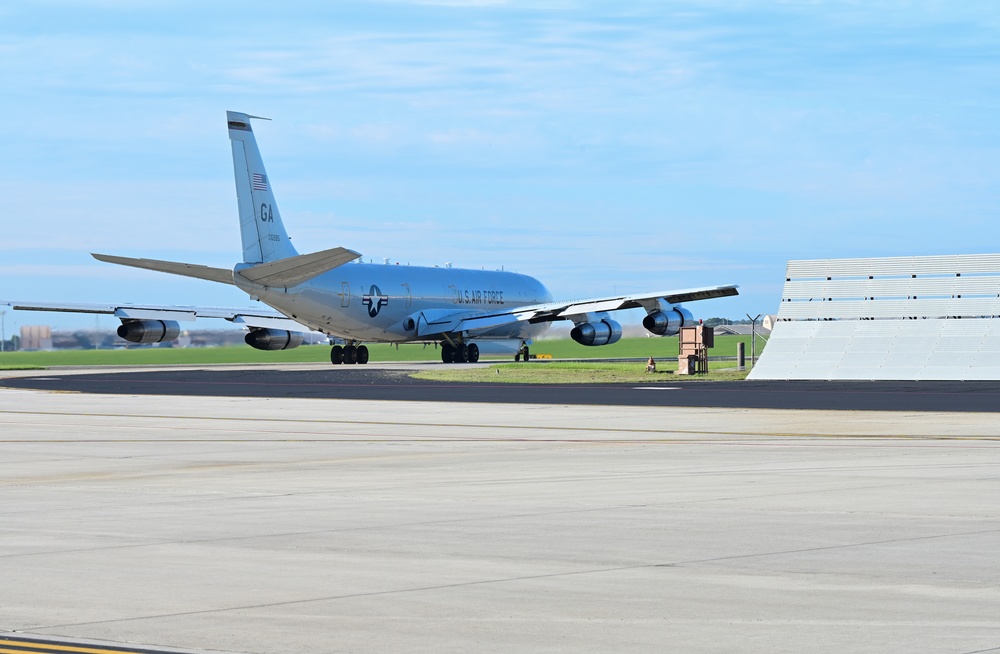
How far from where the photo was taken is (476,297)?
74875mm

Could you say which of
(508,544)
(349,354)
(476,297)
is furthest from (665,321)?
(508,544)

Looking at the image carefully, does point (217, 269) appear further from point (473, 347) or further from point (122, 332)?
point (473, 347)

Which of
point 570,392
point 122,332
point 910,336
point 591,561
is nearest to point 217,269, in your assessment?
point 122,332

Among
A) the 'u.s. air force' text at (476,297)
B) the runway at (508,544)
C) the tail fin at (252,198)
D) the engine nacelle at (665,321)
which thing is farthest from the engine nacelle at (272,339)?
the runway at (508,544)

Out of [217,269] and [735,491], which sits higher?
[217,269]

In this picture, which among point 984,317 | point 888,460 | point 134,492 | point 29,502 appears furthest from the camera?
point 984,317

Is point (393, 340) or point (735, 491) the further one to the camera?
point (393, 340)

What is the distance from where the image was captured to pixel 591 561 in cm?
1008

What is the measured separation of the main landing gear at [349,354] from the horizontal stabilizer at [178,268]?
38.4 ft

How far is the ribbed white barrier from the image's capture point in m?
48.5

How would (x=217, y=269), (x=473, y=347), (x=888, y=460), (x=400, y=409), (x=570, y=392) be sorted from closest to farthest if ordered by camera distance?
1. (x=888, y=460)
2. (x=400, y=409)
3. (x=570, y=392)
4. (x=217, y=269)
5. (x=473, y=347)

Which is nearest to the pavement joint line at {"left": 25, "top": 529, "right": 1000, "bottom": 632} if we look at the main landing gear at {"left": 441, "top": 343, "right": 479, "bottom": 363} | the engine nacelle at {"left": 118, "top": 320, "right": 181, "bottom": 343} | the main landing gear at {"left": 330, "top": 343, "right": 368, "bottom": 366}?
the engine nacelle at {"left": 118, "top": 320, "right": 181, "bottom": 343}

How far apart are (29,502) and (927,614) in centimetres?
957

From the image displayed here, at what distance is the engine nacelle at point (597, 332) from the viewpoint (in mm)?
66500
